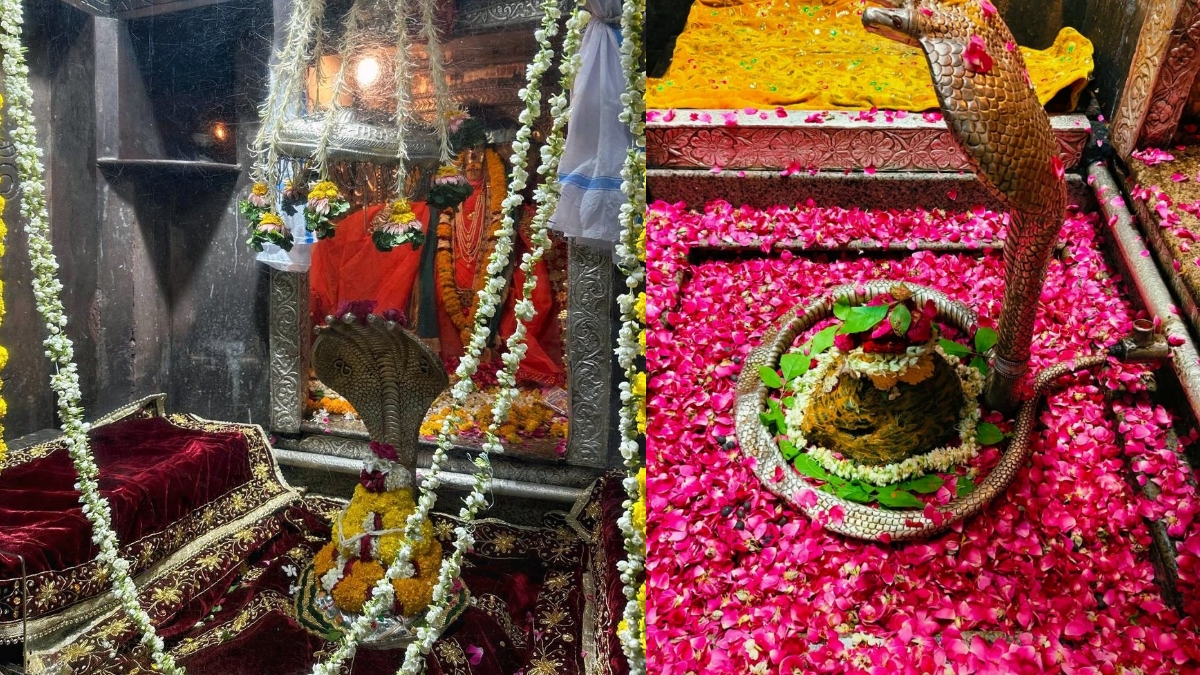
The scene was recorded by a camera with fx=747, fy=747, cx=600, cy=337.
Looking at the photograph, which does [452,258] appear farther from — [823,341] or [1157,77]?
[1157,77]

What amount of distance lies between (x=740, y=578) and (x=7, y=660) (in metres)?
1.57

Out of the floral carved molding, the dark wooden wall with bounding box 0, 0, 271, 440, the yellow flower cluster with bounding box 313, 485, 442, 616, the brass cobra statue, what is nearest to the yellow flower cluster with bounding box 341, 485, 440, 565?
the yellow flower cluster with bounding box 313, 485, 442, 616

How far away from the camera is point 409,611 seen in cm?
156

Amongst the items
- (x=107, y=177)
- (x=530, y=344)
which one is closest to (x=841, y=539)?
(x=530, y=344)

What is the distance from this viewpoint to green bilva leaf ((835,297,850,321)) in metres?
1.15

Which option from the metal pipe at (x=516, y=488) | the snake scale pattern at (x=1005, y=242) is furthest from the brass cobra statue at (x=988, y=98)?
the metal pipe at (x=516, y=488)

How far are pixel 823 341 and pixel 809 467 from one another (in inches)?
8.3

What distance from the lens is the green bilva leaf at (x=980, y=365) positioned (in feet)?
3.64

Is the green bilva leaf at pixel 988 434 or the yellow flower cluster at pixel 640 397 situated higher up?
the green bilva leaf at pixel 988 434

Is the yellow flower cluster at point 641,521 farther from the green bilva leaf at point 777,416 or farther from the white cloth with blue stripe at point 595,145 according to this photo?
the white cloth with blue stripe at point 595,145

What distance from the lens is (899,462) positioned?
110 cm

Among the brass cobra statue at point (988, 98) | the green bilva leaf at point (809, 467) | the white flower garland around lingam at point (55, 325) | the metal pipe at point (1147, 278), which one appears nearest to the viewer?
the brass cobra statue at point (988, 98)

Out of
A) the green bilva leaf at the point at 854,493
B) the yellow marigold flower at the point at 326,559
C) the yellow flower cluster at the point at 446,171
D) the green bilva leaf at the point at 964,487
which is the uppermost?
the yellow flower cluster at the point at 446,171

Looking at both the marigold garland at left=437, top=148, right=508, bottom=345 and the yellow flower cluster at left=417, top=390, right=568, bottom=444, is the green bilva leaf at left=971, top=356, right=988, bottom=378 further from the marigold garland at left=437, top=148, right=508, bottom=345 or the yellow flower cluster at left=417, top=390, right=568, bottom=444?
the marigold garland at left=437, top=148, right=508, bottom=345
